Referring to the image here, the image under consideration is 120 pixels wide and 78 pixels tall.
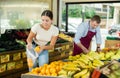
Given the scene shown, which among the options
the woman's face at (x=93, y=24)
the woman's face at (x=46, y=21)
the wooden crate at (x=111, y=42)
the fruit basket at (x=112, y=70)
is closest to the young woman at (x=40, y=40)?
the woman's face at (x=46, y=21)

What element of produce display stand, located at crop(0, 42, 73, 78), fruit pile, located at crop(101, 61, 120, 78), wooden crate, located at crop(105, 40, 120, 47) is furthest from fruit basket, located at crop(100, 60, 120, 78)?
wooden crate, located at crop(105, 40, 120, 47)

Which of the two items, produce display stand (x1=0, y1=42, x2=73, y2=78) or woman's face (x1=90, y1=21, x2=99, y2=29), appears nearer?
woman's face (x1=90, y1=21, x2=99, y2=29)

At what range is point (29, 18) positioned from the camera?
7395 millimetres

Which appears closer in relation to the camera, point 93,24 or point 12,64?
point 93,24

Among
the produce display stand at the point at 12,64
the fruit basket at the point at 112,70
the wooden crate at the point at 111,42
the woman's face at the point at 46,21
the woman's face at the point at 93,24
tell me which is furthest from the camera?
the wooden crate at the point at 111,42

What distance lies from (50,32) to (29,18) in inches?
146

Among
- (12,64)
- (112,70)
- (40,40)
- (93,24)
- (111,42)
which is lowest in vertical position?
(12,64)

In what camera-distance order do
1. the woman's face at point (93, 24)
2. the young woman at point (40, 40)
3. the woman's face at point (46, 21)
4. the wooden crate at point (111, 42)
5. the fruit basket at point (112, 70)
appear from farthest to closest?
the wooden crate at point (111, 42)
the woman's face at point (93, 24)
the young woman at point (40, 40)
the woman's face at point (46, 21)
the fruit basket at point (112, 70)

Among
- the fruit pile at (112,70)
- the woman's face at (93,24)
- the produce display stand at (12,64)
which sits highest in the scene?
the woman's face at (93,24)

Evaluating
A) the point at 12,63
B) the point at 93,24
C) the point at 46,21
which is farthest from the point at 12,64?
the point at 93,24

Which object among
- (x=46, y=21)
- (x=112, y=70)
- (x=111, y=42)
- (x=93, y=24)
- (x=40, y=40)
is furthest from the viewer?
(x=111, y=42)

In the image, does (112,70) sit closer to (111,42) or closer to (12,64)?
(12,64)

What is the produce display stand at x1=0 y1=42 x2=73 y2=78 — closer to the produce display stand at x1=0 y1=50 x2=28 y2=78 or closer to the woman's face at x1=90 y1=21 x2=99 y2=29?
the produce display stand at x1=0 y1=50 x2=28 y2=78

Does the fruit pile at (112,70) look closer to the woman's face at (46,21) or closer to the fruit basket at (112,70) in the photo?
the fruit basket at (112,70)
